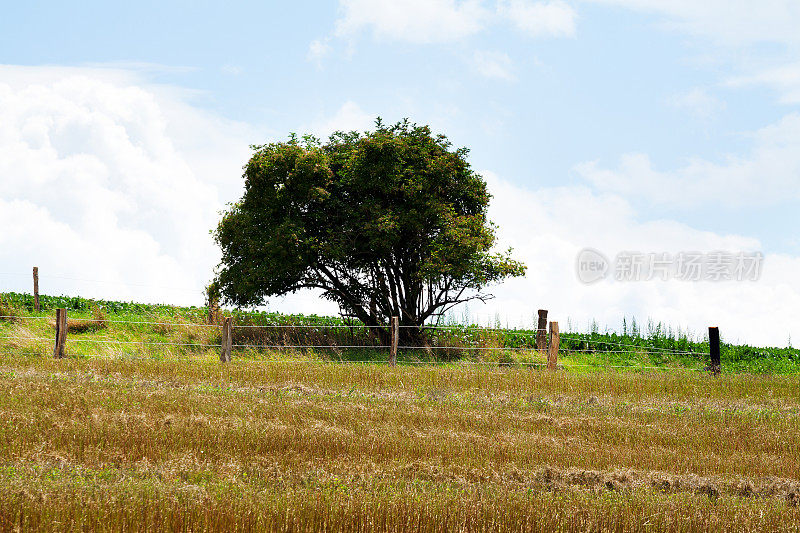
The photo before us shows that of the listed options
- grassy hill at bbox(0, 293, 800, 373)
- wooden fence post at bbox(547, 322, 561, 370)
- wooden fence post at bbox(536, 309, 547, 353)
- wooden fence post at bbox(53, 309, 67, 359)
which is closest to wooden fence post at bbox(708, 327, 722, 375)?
grassy hill at bbox(0, 293, 800, 373)

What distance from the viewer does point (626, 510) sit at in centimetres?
681

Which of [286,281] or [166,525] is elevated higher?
[286,281]

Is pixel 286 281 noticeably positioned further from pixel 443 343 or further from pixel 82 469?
pixel 82 469

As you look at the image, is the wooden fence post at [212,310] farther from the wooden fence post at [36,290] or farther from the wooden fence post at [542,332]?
the wooden fence post at [542,332]

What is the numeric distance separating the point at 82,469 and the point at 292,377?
816 centimetres

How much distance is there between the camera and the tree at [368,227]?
Answer: 23875 millimetres

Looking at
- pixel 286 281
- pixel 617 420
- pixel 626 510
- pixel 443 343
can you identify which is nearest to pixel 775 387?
pixel 617 420

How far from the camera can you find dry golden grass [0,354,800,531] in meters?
6.31

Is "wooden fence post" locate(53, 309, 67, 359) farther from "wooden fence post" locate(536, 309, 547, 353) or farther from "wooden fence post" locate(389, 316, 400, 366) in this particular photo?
"wooden fence post" locate(536, 309, 547, 353)

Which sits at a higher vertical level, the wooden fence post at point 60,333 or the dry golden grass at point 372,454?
the wooden fence post at point 60,333

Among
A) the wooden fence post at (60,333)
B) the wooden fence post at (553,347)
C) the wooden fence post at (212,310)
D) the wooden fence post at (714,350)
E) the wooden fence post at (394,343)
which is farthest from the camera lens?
the wooden fence post at (212,310)

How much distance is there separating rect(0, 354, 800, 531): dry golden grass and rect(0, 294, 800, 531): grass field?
1.2 inches

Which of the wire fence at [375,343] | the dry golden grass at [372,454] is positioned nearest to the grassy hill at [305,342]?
the wire fence at [375,343]

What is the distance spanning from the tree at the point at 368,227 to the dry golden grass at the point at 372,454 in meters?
7.92
